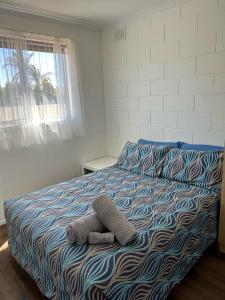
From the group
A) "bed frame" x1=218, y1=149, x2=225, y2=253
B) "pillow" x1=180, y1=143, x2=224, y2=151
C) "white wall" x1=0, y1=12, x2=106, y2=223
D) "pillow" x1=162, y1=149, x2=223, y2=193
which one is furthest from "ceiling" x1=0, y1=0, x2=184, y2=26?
"bed frame" x1=218, y1=149, x2=225, y2=253

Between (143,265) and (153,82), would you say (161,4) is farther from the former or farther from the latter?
(143,265)

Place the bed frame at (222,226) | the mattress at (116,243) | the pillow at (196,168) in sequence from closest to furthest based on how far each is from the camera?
the mattress at (116,243) → the bed frame at (222,226) → the pillow at (196,168)

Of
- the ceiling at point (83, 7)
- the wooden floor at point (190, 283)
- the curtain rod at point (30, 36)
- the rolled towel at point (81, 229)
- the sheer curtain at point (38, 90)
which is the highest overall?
the ceiling at point (83, 7)

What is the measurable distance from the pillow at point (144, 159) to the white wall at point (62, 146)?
2.80ft

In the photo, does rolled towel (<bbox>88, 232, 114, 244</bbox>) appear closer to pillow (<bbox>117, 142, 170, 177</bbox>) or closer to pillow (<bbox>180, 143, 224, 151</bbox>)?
pillow (<bbox>117, 142, 170, 177</bbox>)

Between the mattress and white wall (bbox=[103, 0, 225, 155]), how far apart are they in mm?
839

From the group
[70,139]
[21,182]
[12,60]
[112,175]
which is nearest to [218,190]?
[112,175]

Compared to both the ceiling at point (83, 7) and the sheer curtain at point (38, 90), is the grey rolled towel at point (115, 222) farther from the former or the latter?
the ceiling at point (83, 7)

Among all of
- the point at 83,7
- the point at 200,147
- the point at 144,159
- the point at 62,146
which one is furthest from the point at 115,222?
the point at 83,7

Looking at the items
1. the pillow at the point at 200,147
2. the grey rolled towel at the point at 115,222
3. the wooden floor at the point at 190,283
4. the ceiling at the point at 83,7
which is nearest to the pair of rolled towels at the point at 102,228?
the grey rolled towel at the point at 115,222

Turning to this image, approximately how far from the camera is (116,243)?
1380 millimetres

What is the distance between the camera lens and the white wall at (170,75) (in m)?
2.33

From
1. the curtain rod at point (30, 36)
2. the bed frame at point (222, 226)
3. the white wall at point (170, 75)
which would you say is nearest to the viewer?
the bed frame at point (222, 226)

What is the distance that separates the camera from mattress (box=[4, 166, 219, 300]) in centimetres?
122
